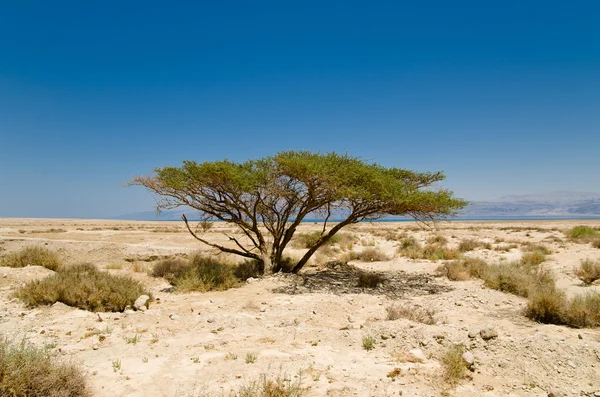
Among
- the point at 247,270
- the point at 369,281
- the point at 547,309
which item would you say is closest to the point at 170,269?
the point at 247,270

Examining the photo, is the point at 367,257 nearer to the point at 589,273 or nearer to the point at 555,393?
the point at 589,273

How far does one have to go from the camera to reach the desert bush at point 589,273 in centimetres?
1202

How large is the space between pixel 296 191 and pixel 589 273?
1118 centimetres

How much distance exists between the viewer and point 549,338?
577cm

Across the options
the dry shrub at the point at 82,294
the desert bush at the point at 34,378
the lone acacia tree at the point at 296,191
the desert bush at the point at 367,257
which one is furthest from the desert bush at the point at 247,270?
the desert bush at the point at 34,378

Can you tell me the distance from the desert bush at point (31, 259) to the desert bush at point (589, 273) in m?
20.6

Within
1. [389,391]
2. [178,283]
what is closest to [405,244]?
[178,283]

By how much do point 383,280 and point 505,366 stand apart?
7720 millimetres

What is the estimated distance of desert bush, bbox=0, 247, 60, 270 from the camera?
1387cm

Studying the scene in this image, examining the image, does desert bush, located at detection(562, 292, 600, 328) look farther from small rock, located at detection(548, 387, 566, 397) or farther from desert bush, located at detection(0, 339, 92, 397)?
desert bush, located at detection(0, 339, 92, 397)

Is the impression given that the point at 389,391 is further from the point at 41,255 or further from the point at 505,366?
the point at 41,255

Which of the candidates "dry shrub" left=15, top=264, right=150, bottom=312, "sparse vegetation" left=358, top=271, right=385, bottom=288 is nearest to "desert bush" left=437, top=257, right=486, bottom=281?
"sparse vegetation" left=358, top=271, right=385, bottom=288

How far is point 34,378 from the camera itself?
405 centimetres

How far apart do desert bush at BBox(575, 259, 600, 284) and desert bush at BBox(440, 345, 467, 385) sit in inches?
389
